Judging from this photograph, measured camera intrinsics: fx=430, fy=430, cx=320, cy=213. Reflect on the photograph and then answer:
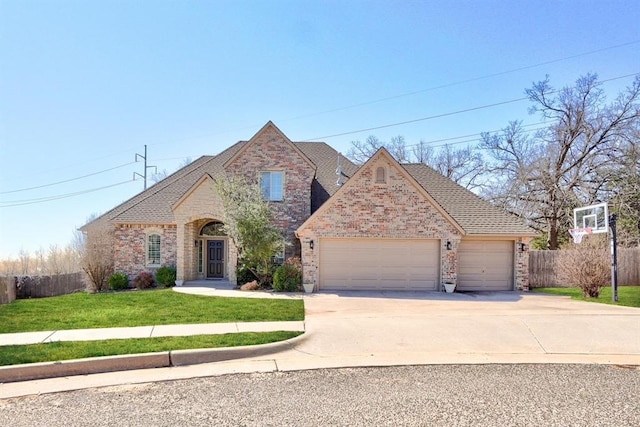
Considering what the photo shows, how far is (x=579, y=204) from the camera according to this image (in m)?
28.2

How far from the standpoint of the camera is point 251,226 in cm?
1634

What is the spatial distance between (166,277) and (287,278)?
5978 mm

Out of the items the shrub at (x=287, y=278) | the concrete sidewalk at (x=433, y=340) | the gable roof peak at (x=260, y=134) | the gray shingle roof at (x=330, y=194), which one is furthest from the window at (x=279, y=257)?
the concrete sidewalk at (x=433, y=340)

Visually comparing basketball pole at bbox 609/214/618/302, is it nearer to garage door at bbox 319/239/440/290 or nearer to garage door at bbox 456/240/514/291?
garage door at bbox 456/240/514/291

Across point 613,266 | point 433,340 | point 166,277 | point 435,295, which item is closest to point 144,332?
point 433,340

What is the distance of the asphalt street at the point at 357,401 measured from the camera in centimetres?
492

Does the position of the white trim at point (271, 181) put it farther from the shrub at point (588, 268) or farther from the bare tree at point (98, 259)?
the shrub at point (588, 268)

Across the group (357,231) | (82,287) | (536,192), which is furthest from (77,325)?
(536,192)

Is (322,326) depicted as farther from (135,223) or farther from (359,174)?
(135,223)

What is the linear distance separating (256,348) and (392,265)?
10058 mm

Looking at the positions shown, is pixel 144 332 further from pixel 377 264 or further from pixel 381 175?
pixel 381 175

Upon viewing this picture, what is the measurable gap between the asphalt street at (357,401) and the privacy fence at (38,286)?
12904 mm

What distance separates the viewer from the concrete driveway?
25.2 feet

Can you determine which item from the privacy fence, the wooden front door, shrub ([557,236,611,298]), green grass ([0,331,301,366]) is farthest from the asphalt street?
the wooden front door
